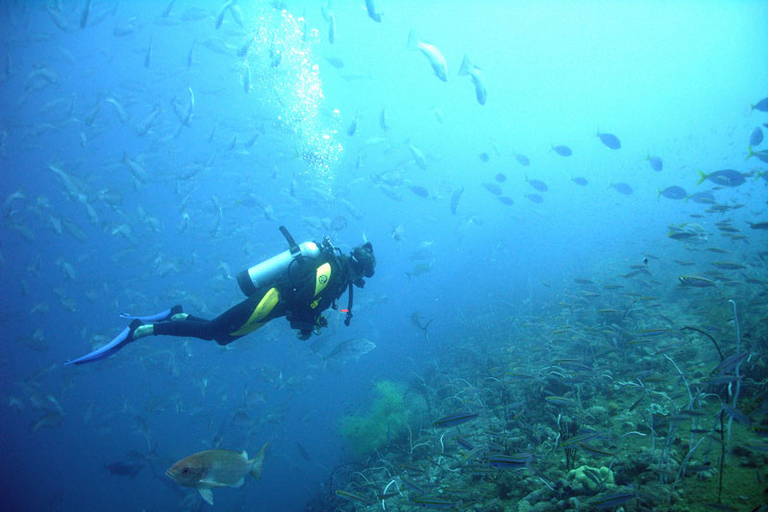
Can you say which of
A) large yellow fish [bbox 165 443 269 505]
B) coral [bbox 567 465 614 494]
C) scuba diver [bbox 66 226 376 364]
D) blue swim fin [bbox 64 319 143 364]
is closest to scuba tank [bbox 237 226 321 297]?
scuba diver [bbox 66 226 376 364]

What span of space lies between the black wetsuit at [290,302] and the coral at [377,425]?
4478 mm

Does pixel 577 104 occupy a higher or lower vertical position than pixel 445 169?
higher

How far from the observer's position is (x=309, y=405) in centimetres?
1858

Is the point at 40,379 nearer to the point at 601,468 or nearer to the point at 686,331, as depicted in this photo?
the point at 601,468

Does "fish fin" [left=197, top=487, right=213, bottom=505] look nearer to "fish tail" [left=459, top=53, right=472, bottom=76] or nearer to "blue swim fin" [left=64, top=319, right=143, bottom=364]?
"blue swim fin" [left=64, top=319, right=143, bottom=364]

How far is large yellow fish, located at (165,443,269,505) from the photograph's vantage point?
3.34 m

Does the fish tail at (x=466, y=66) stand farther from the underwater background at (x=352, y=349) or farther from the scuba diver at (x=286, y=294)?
the scuba diver at (x=286, y=294)

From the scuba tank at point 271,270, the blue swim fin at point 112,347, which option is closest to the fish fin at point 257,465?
the scuba tank at point 271,270

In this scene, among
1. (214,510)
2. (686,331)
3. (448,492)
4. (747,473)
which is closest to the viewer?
(747,473)

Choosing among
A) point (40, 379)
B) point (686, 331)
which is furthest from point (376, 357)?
point (686, 331)

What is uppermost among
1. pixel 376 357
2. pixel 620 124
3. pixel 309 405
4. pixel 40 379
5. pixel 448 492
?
pixel 620 124

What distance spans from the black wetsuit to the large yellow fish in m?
1.73

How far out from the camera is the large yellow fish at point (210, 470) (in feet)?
11.0

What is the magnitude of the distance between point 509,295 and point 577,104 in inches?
5783
